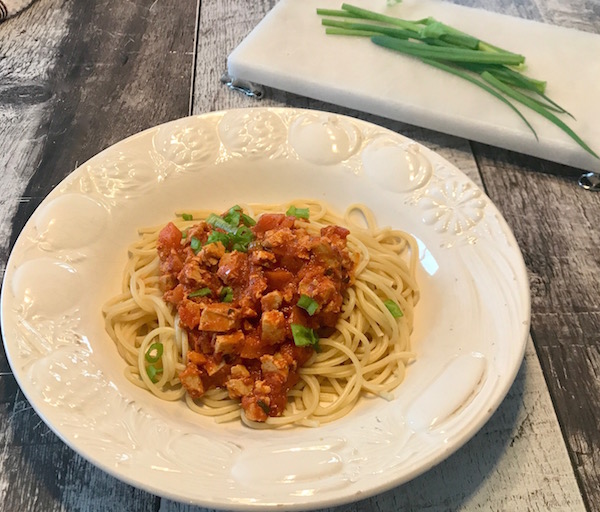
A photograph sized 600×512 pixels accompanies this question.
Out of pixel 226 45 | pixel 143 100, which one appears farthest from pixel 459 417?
pixel 226 45

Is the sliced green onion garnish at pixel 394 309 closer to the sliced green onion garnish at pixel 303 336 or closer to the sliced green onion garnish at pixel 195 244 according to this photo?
the sliced green onion garnish at pixel 303 336

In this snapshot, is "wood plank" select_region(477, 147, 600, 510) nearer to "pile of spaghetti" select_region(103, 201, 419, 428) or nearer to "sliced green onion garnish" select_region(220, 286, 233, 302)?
"pile of spaghetti" select_region(103, 201, 419, 428)

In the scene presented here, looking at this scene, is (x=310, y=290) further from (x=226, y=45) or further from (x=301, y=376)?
(x=226, y=45)

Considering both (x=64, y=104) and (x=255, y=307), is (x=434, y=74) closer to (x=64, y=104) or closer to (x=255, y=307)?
(x=255, y=307)

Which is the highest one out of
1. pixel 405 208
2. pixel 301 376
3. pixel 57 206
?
pixel 57 206

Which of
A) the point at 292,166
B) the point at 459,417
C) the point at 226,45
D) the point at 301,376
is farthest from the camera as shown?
the point at 226,45

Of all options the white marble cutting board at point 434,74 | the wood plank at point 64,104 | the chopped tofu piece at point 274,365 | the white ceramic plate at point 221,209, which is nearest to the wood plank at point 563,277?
the white marble cutting board at point 434,74

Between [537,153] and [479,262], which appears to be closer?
[479,262]
